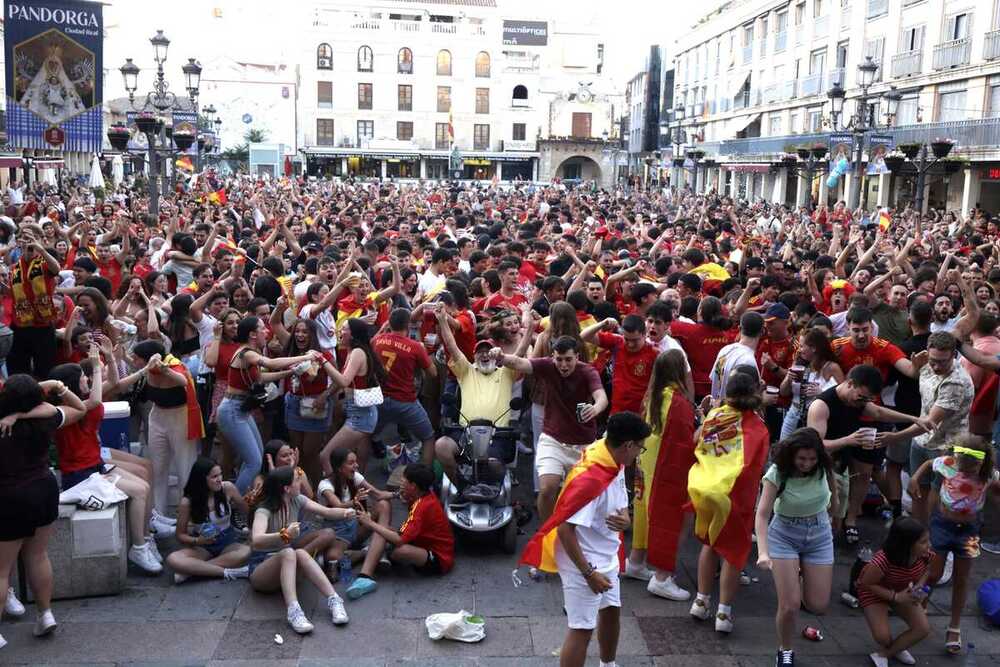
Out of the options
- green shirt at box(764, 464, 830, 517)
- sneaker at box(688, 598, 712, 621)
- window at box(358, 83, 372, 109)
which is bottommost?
sneaker at box(688, 598, 712, 621)

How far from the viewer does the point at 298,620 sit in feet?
17.8

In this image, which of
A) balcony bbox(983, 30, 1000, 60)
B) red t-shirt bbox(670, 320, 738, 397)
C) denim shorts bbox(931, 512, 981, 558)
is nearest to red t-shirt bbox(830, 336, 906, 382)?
red t-shirt bbox(670, 320, 738, 397)

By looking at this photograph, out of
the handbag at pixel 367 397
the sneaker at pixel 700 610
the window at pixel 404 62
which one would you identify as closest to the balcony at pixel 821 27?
the handbag at pixel 367 397

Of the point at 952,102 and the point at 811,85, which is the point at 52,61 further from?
the point at 811,85

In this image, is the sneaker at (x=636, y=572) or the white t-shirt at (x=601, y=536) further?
the sneaker at (x=636, y=572)

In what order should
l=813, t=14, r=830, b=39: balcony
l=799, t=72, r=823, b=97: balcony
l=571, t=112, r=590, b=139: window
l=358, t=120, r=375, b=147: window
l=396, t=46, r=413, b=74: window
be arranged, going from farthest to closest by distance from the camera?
l=571, t=112, r=590, b=139: window, l=358, t=120, r=375, b=147: window, l=396, t=46, r=413, b=74: window, l=799, t=72, r=823, b=97: balcony, l=813, t=14, r=830, b=39: balcony

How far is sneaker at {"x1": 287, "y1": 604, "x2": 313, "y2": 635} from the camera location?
5.39m

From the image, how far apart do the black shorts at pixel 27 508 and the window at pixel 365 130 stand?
212 feet

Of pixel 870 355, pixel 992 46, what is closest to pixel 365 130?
pixel 992 46

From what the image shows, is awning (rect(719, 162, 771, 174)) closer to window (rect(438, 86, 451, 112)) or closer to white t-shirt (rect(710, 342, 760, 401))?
window (rect(438, 86, 451, 112))

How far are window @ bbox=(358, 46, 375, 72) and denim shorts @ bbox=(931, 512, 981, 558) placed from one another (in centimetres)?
6592

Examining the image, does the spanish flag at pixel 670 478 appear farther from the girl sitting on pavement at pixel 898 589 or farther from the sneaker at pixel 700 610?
the girl sitting on pavement at pixel 898 589

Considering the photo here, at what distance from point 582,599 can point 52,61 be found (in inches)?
549

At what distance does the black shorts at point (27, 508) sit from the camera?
5.00 meters
